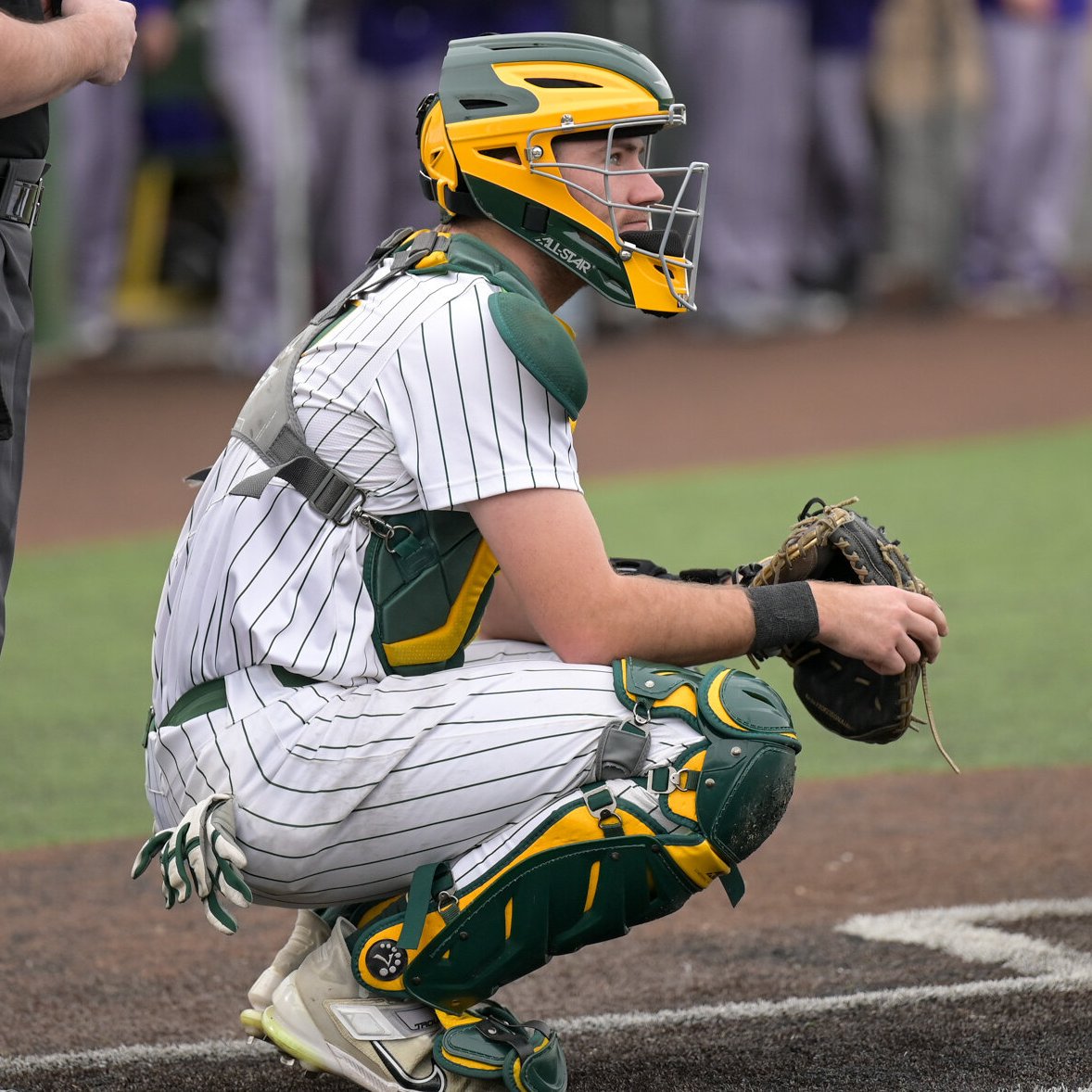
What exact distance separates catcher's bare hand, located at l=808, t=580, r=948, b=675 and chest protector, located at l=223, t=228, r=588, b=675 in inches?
20.5

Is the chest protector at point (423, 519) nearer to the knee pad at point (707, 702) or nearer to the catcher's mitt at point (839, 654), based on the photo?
the knee pad at point (707, 702)

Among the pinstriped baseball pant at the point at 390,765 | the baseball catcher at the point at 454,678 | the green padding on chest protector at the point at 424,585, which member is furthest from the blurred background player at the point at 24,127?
the green padding on chest protector at the point at 424,585

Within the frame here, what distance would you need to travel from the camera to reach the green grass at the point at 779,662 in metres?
5.21

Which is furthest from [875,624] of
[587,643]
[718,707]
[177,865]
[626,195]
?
[177,865]

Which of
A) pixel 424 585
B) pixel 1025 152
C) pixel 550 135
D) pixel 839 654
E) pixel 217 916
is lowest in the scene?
pixel 1025 152

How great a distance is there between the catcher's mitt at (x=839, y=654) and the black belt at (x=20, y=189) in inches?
54.4

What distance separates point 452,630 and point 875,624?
682mm

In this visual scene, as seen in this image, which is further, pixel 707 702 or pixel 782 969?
pixel 782 969

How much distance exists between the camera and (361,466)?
3105 millimetres

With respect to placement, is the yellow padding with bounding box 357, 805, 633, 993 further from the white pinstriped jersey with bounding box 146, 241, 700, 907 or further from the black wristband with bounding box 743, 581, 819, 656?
the black wristband with bounding box 743, 581, 819, 656

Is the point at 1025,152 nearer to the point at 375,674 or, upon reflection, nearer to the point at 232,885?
the point at 375,674

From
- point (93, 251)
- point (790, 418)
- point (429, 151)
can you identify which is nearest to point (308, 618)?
point (429, 151)

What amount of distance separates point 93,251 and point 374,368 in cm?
978

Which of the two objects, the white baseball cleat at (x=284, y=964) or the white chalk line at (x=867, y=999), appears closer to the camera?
the white baseball cleat at (x=284, y=964)
